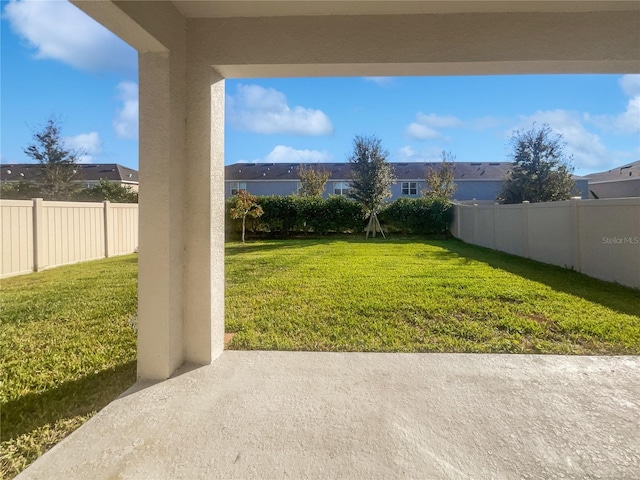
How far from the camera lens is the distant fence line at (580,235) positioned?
6176 mm

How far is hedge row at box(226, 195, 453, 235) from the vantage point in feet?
54.2

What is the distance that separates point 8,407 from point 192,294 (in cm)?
144

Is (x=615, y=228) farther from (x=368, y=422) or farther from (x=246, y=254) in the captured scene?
(x=246, y=254)

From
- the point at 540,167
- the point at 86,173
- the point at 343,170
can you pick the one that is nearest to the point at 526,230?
the point at 540,167

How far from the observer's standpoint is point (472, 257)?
32.1 ft

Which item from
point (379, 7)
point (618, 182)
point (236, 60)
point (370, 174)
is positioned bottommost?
point (236, 60)

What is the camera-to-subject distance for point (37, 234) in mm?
7941

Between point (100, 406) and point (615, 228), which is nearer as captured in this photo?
point (100, 406)

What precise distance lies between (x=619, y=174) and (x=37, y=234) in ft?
95.7

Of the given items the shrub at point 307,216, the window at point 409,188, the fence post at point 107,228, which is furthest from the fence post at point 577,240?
the window at point 409,188

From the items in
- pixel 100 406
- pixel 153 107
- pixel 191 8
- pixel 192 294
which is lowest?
pixel 100 406

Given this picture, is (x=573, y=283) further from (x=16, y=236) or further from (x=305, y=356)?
(x=16, y=236)

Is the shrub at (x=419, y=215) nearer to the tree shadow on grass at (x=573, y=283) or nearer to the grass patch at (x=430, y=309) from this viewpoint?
the tree shadow on grass at (x=573, y=283)

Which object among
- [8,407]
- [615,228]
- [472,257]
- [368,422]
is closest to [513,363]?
[368,422]
